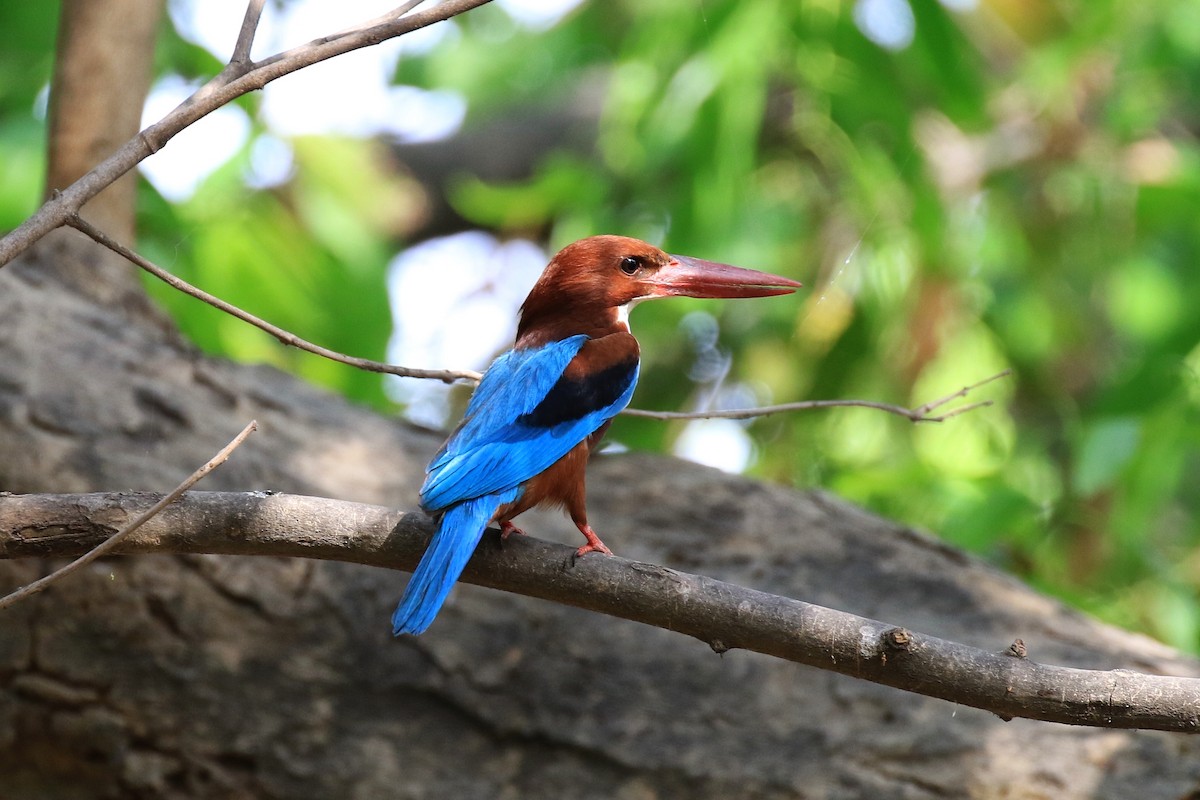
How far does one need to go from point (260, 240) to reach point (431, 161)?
8.56 feet

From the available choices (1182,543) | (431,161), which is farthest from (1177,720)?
(431,161)

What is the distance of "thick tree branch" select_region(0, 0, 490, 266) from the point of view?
1.97 metres

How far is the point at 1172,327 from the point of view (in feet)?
13.8

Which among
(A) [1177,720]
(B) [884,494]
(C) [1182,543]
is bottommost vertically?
(C) [1182,543]

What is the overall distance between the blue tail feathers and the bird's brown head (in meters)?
0.77

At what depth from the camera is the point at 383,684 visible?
3.20 meters

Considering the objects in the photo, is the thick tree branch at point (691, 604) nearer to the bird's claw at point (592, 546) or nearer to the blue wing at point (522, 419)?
the bird's claw at point (592, 546)

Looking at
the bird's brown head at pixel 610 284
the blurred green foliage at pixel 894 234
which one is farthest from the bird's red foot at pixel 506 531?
the blurred green foliage at pixel 894 234

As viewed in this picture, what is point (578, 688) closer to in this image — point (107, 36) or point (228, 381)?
point (228, 381)

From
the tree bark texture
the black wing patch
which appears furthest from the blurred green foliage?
the black wing patch

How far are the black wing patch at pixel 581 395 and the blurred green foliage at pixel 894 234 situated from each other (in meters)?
1.53

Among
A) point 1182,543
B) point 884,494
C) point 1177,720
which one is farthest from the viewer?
point 1182,543

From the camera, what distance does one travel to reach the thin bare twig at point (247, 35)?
6.88ft

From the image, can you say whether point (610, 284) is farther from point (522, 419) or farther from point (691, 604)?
point (691, 604)
